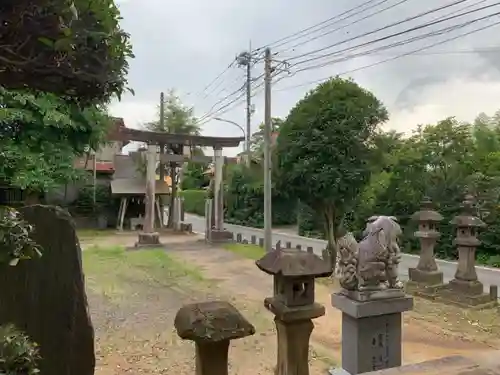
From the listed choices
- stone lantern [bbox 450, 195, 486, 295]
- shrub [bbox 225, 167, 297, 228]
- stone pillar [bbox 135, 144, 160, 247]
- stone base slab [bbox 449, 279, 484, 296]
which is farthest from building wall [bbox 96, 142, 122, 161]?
stone base slab [bbox 449, 279, 484, 296]

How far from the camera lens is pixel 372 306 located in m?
4.29

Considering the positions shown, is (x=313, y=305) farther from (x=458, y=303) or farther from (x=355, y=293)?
(x=458, y=303)

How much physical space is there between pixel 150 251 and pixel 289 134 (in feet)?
22.6

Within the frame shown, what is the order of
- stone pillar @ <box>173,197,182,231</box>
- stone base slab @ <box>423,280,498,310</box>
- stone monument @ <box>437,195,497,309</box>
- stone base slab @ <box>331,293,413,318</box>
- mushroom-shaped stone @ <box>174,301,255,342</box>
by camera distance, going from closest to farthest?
mushroom-shaped stone @ <box>174,301,255,342</box>
stone base slab @ <box>331,293,413,318</box>
stone base slab @ <box>423,280,498,310</box>
stone monument @ <box>437,195,497,309</box>
stone pillar @ <box>173,197,182,231</box>

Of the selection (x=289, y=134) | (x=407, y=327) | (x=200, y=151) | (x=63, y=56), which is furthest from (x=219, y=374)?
(x=200, y=151)

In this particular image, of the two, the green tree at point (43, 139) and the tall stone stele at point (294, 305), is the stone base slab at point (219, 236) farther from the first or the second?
the tall stone stele at point (294, 305)

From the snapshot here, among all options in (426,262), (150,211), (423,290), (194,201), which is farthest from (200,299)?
(194,201)

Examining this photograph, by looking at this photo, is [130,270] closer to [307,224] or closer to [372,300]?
[372,300]

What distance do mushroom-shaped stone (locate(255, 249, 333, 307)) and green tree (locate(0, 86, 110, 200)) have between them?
39.2 ft

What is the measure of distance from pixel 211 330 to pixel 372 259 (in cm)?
265

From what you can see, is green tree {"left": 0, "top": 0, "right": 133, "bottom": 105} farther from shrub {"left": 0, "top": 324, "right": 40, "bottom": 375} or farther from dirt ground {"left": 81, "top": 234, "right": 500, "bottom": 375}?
dirt ground {"left": 81, "top": 234, "right": 500, "bottom": 375}

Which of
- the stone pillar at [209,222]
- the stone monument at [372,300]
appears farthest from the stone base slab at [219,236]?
the stone monument at [372,300]

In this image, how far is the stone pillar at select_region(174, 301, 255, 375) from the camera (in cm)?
222

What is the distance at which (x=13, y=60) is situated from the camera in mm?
2029
